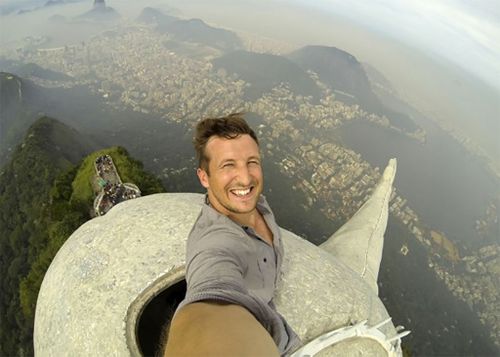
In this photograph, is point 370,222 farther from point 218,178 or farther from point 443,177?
point 443,177

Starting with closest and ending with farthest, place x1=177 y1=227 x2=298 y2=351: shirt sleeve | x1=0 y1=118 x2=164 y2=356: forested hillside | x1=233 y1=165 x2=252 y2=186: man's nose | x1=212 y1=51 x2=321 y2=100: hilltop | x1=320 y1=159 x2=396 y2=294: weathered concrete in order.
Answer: x1=177 y1=227 x2=298 y2=351: shirt sleeve < x1=233 y1=165 x2=252 y2=186: man's nose < x1=320 y1=159 x2=396 y2=294: weathered concrete < x1=0 y1=118 x2=164 y2=356: forested hillside < x1=212 y1=51 x2=321 y2=100: hilltop

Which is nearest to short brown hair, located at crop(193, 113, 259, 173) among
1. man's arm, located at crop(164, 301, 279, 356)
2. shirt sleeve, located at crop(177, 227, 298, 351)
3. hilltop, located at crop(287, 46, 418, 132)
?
shirt sleeve, located at crop(177, 227, 298, 351)

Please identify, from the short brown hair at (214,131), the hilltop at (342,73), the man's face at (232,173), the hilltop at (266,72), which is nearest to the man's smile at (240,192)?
the man's face at (232,173)

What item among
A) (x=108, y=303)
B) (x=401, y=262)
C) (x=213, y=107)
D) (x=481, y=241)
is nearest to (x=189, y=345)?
(x=108, y=303)

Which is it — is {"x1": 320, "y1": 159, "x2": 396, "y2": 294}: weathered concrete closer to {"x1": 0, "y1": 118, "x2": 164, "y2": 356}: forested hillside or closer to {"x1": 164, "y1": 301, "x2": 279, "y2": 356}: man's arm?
{"x1": 164, "y1": 301, "x2": 279, "y2": 356}: man's arm

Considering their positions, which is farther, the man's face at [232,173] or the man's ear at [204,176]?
the man's ear at [204,176]

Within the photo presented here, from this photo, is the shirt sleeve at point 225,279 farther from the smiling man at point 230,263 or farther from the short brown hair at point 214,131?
the short brown hair at point 214,131
